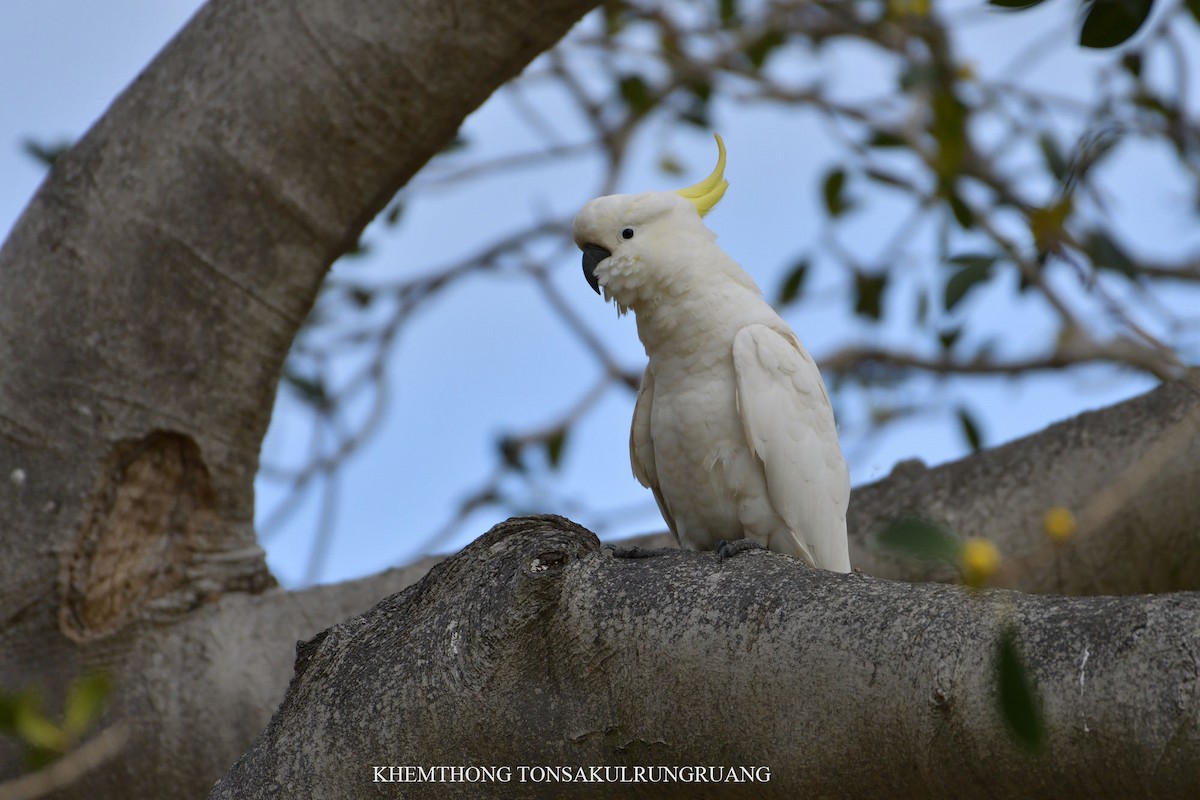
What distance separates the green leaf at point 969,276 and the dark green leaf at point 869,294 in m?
1.25

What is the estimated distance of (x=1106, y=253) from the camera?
1.88m

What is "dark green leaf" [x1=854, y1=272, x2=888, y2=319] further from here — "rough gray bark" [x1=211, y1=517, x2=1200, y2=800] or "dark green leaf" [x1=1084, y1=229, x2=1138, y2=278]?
"rough gray bark" [x1=211, y1=517, x2=1200, y2=800]

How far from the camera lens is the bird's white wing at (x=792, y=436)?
2.21m

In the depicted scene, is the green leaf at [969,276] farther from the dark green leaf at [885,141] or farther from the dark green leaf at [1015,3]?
the dark green leaf at [885,141]

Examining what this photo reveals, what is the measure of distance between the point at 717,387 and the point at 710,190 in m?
0.40

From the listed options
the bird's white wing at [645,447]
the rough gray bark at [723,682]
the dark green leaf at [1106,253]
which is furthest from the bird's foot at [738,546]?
the dark green leaf at [1106,253]

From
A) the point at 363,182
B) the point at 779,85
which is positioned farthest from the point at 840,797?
the point at 779,85

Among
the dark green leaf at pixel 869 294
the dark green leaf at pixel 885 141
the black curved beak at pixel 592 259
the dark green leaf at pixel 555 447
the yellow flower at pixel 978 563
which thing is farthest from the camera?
the dark green leaf at pixel 555 447

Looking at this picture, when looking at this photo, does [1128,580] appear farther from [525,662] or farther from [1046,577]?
[525,662]

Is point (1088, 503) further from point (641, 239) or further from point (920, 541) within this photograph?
point (920, 541)

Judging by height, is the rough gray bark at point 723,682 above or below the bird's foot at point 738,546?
below

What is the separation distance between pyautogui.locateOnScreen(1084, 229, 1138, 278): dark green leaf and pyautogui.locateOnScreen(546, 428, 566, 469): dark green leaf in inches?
93.8

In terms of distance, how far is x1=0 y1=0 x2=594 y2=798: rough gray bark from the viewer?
89.2 inches

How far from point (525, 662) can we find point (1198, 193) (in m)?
1.89
